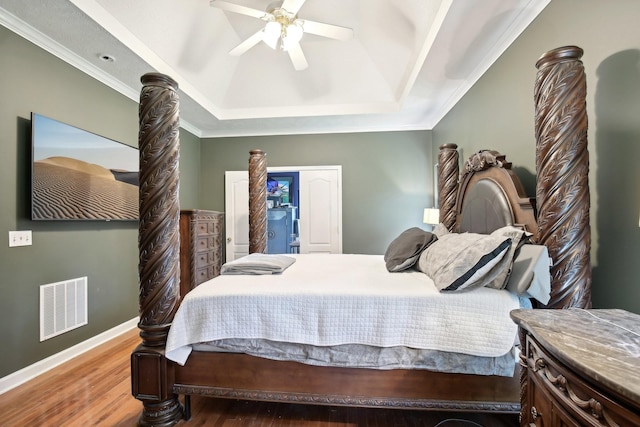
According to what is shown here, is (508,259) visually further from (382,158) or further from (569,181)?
(382,158)

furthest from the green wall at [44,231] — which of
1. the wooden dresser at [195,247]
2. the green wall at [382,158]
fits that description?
the wooden dresser at [195,247]

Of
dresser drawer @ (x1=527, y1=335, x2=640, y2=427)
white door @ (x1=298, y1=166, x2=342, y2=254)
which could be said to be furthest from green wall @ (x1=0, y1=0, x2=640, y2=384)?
dresser drawer @ (x1=527, y1=335, x2=640, y2=427)

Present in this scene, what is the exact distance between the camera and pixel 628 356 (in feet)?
2.29

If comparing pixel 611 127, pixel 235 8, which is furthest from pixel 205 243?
pixel 611 127

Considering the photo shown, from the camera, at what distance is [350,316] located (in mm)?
1535

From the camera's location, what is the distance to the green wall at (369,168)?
4.57 meters

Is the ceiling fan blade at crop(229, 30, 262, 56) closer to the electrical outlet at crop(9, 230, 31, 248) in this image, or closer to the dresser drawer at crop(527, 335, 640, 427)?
the electrical outlet at crop(9, 230, 31, 248)

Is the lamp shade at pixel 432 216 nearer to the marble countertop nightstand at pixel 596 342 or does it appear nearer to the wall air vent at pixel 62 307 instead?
the marble countertop nightstand at pixel 596 342

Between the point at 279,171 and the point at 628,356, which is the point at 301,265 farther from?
the point at 279,171

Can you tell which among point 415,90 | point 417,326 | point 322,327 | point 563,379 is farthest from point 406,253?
point 415,90

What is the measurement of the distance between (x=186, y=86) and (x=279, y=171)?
1806 mm

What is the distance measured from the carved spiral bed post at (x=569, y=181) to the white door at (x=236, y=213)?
162 inches

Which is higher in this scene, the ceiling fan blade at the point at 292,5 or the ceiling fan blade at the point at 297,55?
the ceiling fan blade at the point at 292,5

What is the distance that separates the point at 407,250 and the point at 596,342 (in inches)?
57.1
